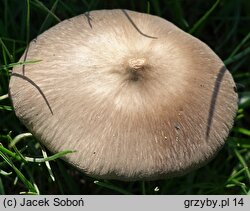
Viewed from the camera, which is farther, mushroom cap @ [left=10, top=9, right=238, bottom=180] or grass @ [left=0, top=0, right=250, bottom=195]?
A: grass @ [left=0, top=0, right=250, bottom=195]

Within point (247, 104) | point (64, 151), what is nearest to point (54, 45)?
point (64, 151)

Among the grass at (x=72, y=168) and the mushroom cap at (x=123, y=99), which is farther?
the grass at (x=72, y=168)

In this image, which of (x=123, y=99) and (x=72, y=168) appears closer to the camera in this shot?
(x=123, y=99)

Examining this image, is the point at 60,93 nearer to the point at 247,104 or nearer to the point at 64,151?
the point at 64,151

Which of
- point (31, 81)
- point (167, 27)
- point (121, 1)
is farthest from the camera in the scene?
point (121, 1)

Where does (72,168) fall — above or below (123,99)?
below
